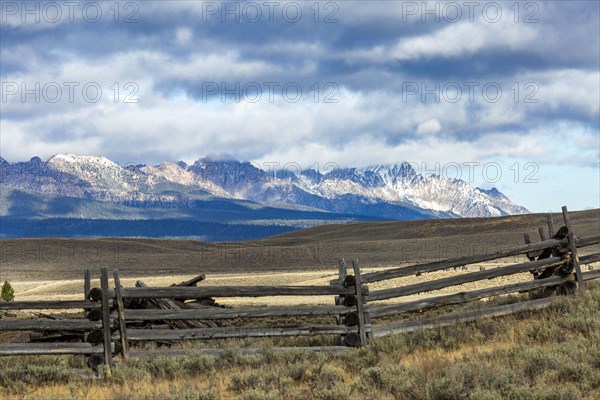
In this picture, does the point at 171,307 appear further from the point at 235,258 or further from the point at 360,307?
the point at 235,258

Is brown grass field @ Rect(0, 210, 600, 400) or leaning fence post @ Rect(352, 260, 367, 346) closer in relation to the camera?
brown grass field @ Rect(0, 210, 600, 400)

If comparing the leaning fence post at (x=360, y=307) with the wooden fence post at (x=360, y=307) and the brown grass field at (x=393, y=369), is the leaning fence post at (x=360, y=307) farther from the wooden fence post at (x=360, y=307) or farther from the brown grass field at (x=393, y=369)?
the brown grass field at (x=393, y=369)

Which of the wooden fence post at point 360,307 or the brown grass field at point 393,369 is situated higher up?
the wooden fence post at point 360,307

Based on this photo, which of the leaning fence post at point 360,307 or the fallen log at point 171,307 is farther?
the fallen log at point 171,307

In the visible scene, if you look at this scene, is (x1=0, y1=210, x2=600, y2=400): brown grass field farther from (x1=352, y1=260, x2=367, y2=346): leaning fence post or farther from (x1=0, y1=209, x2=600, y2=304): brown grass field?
(x1=0, y1=209, x2=600, y2=304): brown grass field

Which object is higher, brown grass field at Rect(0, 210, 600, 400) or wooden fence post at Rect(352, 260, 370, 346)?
wooden fence post at Rect(352, 260, 370, 346)

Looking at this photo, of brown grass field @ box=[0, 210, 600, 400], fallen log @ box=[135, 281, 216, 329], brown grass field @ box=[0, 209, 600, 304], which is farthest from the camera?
brown grass field @ box=[0, 209, 600, 304]

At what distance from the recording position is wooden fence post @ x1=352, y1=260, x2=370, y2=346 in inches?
542

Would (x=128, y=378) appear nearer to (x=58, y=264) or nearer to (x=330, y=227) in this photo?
(x=58, y=264)

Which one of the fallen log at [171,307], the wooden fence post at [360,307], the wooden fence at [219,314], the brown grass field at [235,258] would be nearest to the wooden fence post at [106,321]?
A: the wooden fence at [219,314]

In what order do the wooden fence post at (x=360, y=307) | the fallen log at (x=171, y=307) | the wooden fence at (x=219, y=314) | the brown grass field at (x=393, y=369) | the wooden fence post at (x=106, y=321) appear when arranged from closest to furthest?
the brown grass field at (x=393, y=369) < the wooden fence post at (x=106, y=321) < the wooden fence at (x=219, y=314) < the wooden fence post at (x=360, y=307) < the fallen log at (x=171, y=307)

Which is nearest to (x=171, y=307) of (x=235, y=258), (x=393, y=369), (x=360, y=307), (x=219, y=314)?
(x=219, y=314)

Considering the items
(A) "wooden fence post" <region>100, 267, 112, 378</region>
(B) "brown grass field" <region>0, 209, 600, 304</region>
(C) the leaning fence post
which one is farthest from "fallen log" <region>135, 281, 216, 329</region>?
(B) "brown grass field" <region>0, 209, 600, 304</region>

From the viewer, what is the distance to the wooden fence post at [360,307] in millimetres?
13758
